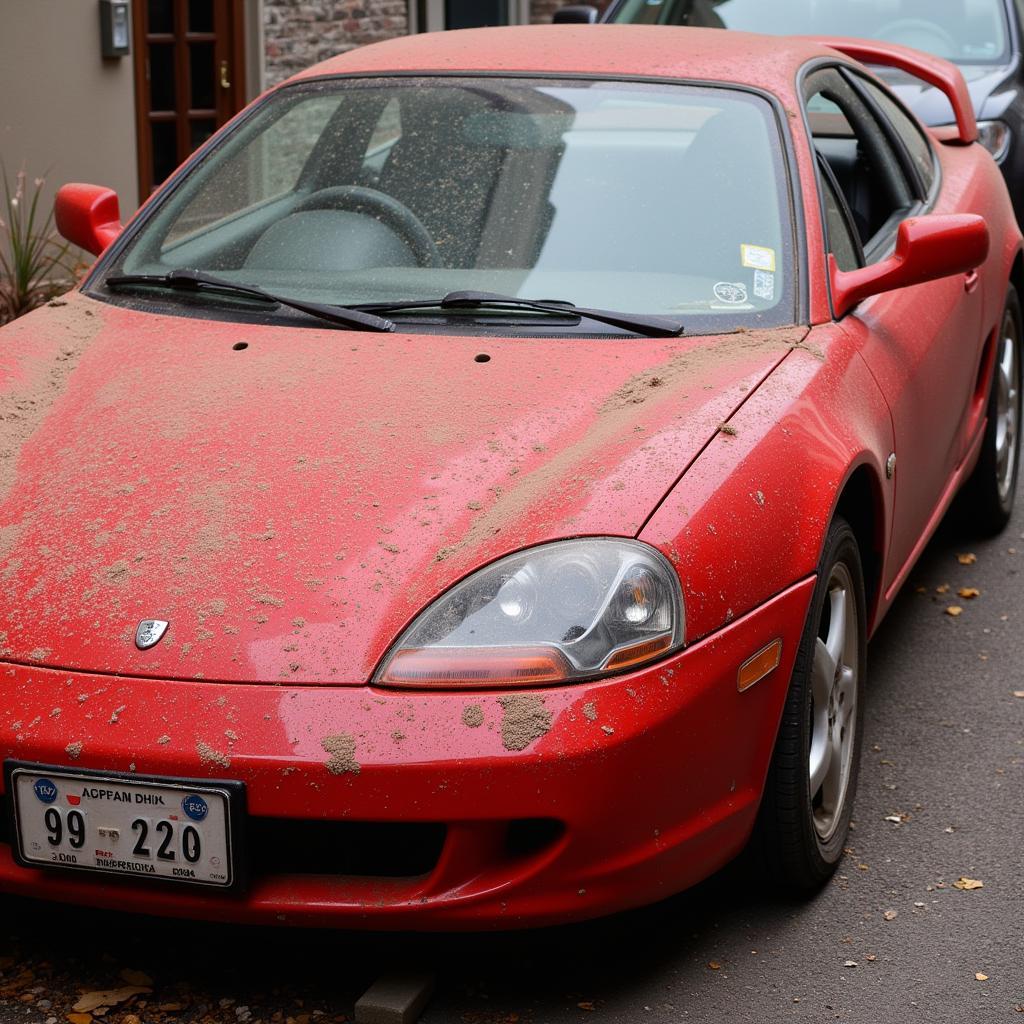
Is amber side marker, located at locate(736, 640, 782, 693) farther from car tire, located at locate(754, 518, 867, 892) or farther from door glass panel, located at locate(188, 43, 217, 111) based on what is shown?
door glass panel, located at locate(188, 43, 217, 111)

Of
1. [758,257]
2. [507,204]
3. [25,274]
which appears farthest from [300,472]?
[25,274]

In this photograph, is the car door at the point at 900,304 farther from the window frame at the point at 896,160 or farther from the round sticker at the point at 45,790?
the round sticker at the point at 45,790

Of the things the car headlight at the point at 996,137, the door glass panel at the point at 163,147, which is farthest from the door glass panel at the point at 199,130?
the car headlight at the point at 996,137

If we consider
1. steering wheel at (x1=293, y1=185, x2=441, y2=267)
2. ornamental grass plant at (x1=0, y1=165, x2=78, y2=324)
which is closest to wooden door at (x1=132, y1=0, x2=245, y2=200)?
ornamental grass plant at (x1=0, y1=165, x2=78, y2=324)

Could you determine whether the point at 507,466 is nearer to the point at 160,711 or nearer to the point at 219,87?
the point at 160,711

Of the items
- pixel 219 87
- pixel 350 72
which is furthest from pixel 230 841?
pixel 219 87

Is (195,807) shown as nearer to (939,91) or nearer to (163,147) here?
(939,91)

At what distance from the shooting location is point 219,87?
10.5 m

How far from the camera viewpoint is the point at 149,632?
2.52m

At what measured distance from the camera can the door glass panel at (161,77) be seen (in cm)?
988

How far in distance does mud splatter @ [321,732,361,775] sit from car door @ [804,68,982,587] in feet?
5.10

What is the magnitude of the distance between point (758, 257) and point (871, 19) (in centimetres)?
523

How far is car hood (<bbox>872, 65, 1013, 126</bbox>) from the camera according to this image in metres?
7.34

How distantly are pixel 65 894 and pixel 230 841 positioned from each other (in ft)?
1.06
